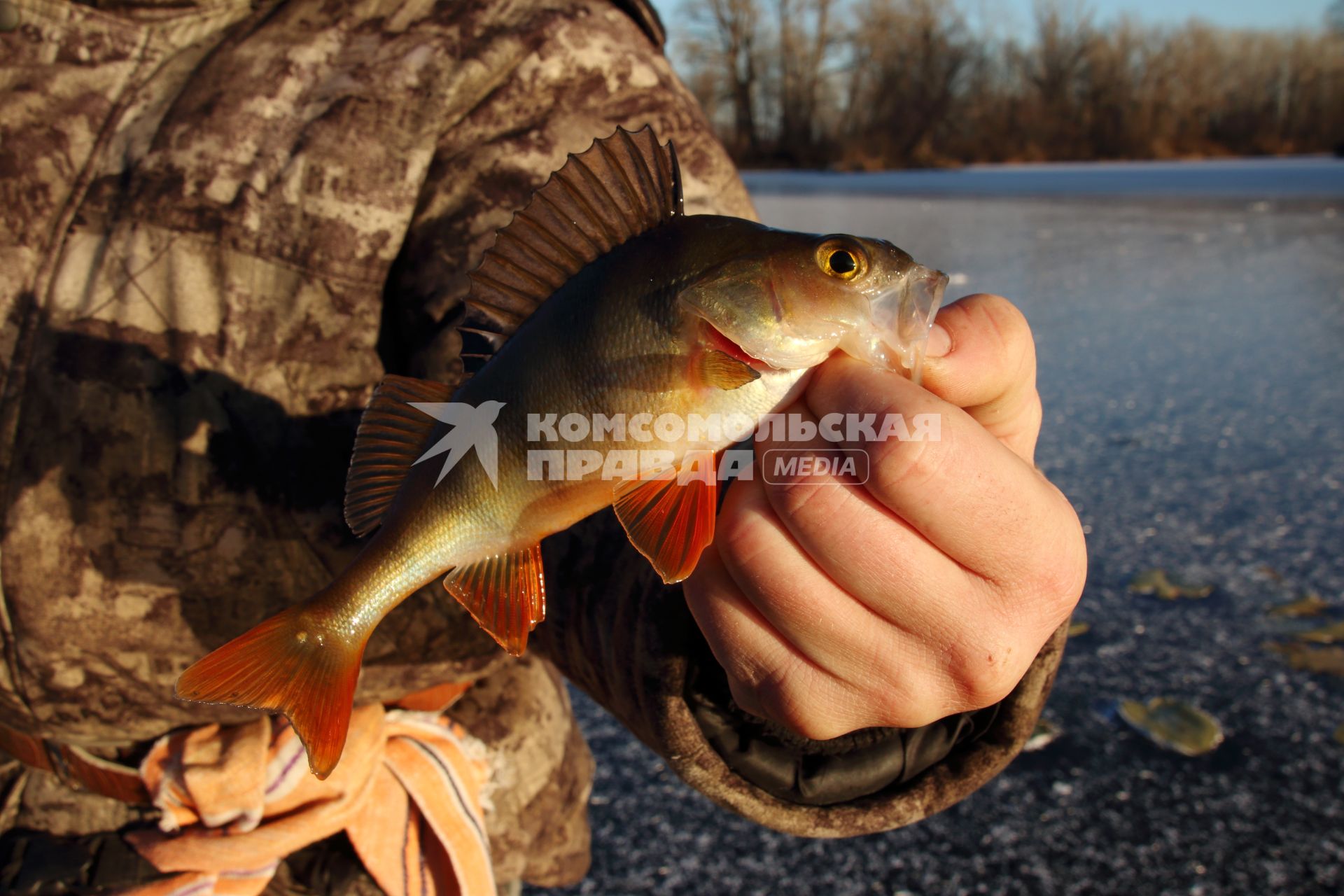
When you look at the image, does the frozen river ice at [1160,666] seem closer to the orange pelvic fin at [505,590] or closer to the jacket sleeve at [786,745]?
the jacket sleeve at [786,745]

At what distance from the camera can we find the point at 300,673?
Result: 1057 mm

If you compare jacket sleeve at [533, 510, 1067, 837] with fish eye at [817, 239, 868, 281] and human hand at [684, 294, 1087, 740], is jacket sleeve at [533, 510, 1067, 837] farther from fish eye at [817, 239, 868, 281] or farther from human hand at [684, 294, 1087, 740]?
fish eye at [817, 239, 868, 281]

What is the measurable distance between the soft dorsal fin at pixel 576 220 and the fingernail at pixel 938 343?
33 cm

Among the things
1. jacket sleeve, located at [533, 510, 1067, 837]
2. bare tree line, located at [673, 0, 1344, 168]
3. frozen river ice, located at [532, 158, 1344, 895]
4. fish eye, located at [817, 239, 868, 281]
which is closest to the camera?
fish eye, located at [817, 239, 868, 281]

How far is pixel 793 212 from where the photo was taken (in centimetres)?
1117

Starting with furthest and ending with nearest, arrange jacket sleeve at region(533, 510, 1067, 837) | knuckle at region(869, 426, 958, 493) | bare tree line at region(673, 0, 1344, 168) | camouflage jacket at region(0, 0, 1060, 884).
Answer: bare tree line at region(673, 0, 1344, 168) < camouflage jacket at region(0, 0, 1060, 884) < jacket sleeve at region(533, 510, 1067, 837) < knuckle at region(869, 426, 958, 493)

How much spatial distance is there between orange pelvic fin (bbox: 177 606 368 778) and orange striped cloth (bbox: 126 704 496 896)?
24.3 inches

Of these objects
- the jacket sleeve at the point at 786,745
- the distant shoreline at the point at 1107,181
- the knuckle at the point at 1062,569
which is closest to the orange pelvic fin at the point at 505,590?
the jacket sleeve at the point at 786,745

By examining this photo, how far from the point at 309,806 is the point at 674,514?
1056mm

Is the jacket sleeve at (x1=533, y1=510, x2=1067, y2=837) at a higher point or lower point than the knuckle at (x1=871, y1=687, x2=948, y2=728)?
lower

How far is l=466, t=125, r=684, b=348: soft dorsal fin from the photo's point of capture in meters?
1.06

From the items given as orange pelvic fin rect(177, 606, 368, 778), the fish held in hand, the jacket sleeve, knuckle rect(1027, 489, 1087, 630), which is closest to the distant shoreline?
the jacket sleeve

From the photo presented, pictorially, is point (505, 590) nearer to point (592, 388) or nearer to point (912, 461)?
point (592, 388)

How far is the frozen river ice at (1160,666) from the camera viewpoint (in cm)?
206
